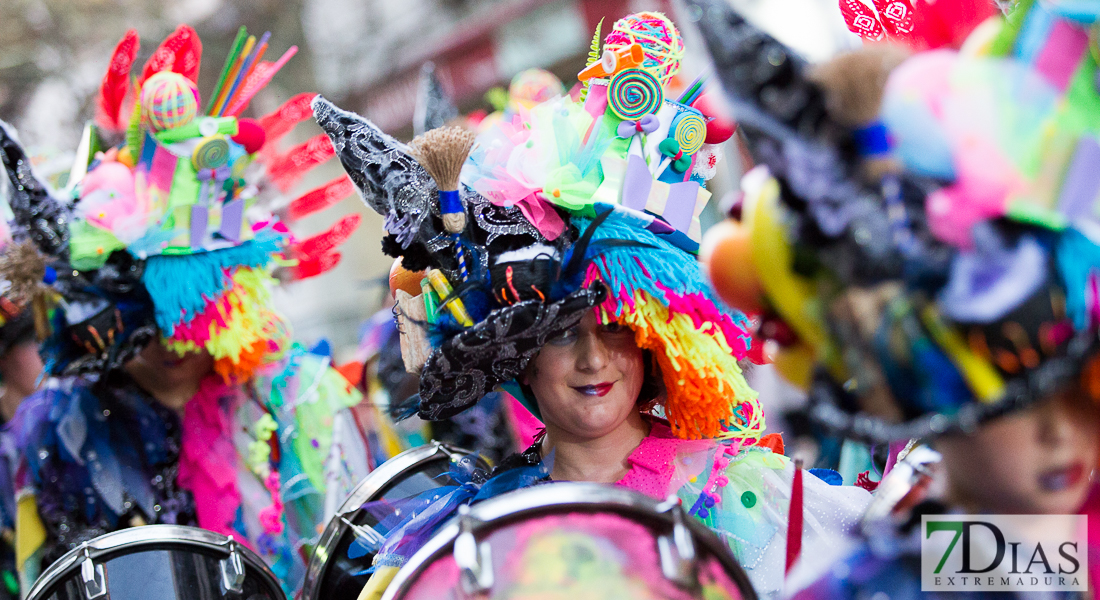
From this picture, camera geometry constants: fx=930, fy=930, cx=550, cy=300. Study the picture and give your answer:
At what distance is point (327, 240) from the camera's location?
11.3 feet

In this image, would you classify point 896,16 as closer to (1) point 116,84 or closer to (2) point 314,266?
(2) point 314,266

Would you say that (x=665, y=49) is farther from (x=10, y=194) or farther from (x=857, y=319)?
(x=10, y=194)

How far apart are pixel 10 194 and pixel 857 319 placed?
2860mm

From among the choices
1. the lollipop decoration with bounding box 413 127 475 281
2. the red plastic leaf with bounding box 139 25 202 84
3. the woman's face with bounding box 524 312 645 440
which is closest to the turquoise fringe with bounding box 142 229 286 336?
the red plastic leaf with bounding box 139 25 202 84

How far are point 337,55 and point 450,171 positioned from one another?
12.5 m

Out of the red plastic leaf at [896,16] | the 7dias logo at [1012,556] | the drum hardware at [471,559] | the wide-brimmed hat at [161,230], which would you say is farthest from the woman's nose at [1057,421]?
the wide-brimmed hat at [161,230]

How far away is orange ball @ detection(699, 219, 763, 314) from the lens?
4.20 ft

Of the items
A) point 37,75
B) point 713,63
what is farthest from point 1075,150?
point 37,75

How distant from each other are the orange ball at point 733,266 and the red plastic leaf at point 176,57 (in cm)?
238

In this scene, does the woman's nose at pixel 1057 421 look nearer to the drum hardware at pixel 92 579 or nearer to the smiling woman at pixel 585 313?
the smiling woman at pixel 585 313

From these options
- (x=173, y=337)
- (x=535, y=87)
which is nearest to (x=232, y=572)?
(x=173, y=337)

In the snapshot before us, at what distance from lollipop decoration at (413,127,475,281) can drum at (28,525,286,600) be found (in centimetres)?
86

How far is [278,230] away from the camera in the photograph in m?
3.23

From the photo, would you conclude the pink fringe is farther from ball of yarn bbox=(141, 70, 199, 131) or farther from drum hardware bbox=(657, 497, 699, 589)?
drum hardware bbox=(657, 497, 699, 589)
